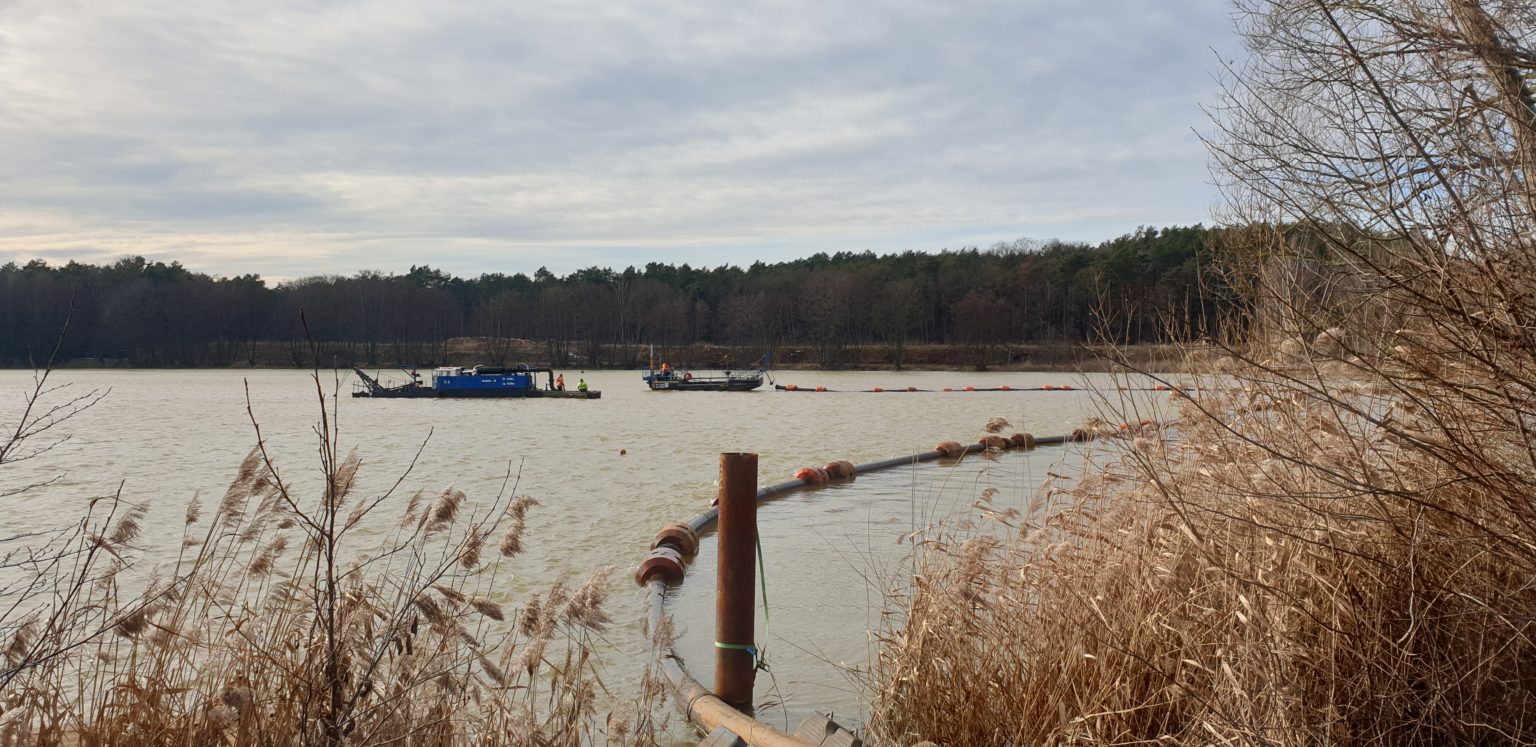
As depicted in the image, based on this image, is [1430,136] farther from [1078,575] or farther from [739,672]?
[739,672]

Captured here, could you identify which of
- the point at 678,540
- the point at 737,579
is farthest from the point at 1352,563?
the point at 678,540

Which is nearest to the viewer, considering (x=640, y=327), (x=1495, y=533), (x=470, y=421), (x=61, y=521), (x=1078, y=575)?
(x=1495, y=533)

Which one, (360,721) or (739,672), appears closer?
(360,721)

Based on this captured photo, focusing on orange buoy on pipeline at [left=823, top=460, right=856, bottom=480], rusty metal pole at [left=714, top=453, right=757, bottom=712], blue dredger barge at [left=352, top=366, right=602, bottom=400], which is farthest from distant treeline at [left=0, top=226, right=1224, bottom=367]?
rusty metal pole at [left=714, top=453, right=757, bottom=712]

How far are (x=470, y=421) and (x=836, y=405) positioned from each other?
14.2m

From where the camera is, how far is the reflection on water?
8.30 m

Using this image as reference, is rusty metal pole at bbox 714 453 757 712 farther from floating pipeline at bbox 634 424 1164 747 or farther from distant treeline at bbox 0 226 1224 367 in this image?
distant treeline at bbox 0 226 1224 367

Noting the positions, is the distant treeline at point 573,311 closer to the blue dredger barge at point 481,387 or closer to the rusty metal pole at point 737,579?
the blue dredger barge at point 481,387

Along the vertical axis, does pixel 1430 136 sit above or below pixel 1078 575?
above

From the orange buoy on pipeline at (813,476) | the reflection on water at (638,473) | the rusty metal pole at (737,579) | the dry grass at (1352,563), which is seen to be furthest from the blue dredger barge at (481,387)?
the dry grass at (1352,563)

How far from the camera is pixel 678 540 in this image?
431 inches

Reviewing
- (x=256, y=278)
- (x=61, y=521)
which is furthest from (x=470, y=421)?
(x=256, y=278)

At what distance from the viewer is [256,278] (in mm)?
105188

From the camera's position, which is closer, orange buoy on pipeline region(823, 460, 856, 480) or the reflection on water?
the reflection on water
